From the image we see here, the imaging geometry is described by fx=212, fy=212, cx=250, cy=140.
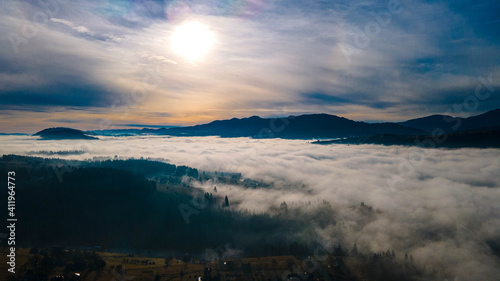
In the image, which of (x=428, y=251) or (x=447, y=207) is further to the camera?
(x=447, y=207)

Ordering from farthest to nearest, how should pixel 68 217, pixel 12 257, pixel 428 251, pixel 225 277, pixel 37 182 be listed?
pixel 37 182 < pixel 68 217 < pixel 428 251 < pixel 12 257 < pixel 225 277

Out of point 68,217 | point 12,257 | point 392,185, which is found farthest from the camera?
point 392,185

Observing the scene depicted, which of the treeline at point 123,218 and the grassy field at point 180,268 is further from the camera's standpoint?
the treeline at point 123,218

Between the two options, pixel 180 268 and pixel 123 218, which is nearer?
pixel 180 268

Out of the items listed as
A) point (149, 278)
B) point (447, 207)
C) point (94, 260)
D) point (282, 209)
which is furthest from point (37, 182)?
point (447, 207)

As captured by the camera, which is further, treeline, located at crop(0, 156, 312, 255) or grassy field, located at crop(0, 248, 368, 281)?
treeline, located at crop(0, 156, 312, 255)

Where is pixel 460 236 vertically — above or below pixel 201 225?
above

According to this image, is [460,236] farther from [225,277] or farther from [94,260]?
[94,260]

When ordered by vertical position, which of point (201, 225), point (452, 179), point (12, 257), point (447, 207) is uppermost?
point (452, 179)

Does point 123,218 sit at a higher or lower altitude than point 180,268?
lower

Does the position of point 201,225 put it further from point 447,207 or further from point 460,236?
point 447,207
